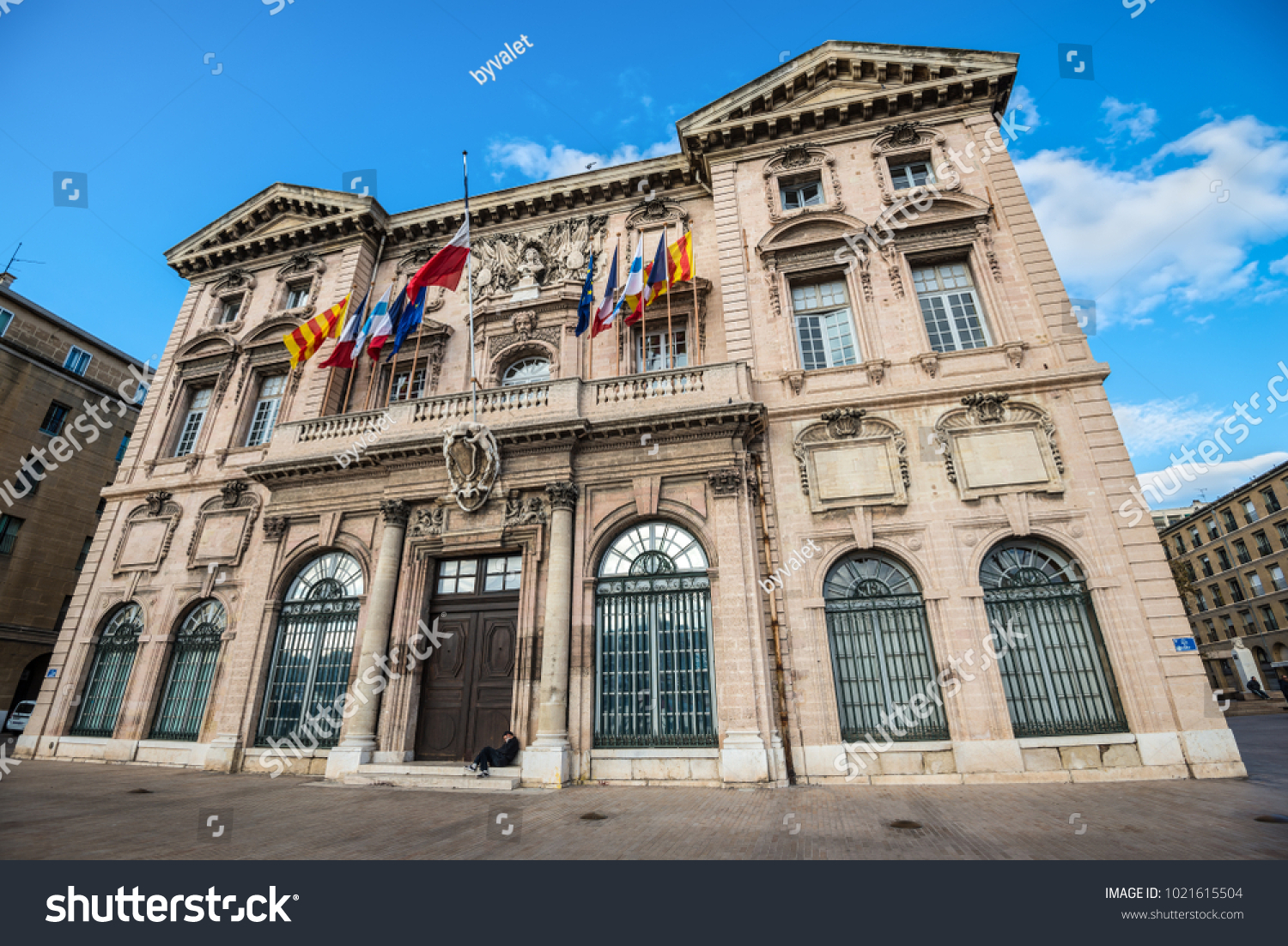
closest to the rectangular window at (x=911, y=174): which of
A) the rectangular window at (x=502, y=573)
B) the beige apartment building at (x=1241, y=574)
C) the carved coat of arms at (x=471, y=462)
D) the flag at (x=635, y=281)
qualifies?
the flag at (x=635, y=281)

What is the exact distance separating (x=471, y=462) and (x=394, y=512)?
2.19 metres

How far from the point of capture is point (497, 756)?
35.7 feet

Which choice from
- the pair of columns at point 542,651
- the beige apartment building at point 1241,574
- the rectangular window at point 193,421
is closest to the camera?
the pair of columns at point 542,651

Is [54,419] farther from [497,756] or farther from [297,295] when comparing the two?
[497,756]

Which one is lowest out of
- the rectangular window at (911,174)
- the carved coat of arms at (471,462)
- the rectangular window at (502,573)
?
the rectangular window at (502,573)

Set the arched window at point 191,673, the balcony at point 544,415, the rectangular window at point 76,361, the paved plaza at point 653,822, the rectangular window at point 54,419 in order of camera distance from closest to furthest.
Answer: the paved plaza at point 653,822 < the balcony at point 544,415 < the arched window at point 191,673 < the rectangular window at point 54,419 < the rectangular window at point 76,361

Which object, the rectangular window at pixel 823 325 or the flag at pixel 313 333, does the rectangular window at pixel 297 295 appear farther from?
the rectangular window at pixel 823 325

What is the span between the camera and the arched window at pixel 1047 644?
1023cm

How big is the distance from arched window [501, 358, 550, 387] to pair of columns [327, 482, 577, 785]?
180 inches

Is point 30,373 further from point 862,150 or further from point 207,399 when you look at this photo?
point 862,150

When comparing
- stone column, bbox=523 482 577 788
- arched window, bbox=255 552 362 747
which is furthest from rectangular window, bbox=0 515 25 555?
stone column, bbox=523 482 577 788

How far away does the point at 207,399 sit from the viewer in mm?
18750

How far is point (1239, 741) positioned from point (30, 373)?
41.3m

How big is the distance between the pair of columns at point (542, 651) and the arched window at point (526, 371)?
4.57m
